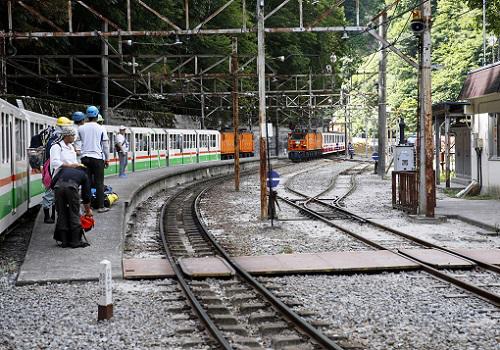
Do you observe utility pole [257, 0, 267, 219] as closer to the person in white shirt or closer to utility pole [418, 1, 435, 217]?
utility pole [418, 1, 435, 217]

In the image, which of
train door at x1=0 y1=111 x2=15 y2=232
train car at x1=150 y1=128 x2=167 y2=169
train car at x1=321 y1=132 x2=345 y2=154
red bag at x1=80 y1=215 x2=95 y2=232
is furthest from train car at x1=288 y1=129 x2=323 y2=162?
red bag at x1=80 y1=215 x2=95 y2=232

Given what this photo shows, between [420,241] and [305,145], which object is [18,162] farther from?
[305,145]

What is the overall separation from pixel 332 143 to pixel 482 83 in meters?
54.2

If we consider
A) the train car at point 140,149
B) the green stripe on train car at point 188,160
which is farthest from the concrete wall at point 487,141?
the green stripe on train car at point 188,160

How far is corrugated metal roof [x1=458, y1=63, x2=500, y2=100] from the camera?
1903 cm

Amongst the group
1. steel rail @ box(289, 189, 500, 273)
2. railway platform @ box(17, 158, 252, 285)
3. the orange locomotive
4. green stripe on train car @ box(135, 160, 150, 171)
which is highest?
the orange locomotive

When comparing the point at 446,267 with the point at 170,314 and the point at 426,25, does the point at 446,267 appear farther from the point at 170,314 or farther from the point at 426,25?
the point at 426,25

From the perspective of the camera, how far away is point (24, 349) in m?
6.42

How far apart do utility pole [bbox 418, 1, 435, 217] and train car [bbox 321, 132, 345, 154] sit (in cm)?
5020

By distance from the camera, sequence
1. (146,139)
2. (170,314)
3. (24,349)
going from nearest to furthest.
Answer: (24,349), (170,314), (146,139)

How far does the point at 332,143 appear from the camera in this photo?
244 ft

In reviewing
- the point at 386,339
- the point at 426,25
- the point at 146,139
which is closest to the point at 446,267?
the point at 386,339

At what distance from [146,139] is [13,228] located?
812 inches

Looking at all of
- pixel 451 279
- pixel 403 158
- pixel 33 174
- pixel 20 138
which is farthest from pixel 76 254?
pixel 403 158
